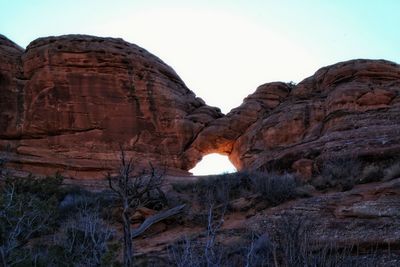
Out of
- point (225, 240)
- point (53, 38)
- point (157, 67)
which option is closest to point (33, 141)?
point (53, 38)

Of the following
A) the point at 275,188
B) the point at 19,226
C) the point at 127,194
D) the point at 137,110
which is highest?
the point at 137,110

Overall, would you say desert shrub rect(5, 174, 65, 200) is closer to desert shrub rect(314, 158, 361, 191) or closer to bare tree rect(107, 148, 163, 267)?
bare tree rect(107, 148, 163, 267)

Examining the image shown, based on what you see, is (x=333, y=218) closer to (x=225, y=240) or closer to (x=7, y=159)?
(x=225, y=240)

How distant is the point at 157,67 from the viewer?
84.8 feet

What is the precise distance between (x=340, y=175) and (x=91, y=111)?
1342 centimetres

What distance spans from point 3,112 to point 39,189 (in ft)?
27.1

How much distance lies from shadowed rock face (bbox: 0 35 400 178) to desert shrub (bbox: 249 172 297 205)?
194 inches

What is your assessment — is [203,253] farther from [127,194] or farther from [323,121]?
[323,121]

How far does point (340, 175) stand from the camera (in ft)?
46.2

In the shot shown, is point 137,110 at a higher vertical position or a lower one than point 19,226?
higher

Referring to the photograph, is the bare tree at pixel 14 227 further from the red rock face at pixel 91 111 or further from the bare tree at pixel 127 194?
the red rock face at pixel 91 111

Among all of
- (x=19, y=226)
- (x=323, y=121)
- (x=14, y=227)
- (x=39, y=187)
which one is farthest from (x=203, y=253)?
(x=323, y=121)

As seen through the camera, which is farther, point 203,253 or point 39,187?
point 39,187

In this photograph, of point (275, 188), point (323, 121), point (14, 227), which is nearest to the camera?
point (14, 227)
